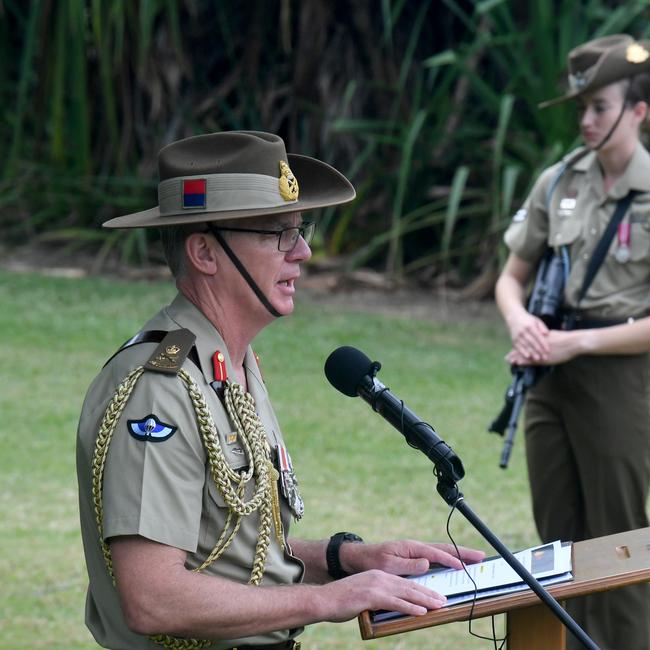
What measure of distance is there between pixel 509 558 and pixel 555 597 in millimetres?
219

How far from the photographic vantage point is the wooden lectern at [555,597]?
8.66 feet

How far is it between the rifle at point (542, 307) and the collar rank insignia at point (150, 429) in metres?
2.48

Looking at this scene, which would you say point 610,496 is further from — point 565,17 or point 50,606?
point 565,17

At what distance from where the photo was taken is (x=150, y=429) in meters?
2.70

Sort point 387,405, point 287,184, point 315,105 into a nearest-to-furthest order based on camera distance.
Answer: point 387,405 < point 287,184 < point 315,105

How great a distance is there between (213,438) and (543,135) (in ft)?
31.5

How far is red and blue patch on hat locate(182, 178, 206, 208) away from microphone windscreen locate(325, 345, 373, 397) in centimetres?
45

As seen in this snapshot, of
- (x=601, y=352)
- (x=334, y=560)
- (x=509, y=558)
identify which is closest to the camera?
(x=509, y=558)

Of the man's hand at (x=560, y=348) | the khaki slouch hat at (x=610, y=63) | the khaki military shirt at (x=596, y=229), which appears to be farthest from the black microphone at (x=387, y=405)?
the khaki slouch hat at (x=610, y=63)

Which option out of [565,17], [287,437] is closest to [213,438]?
[287,437]

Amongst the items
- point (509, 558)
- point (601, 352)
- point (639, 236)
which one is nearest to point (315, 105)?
point (639, 236)

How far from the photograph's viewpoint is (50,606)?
5.70 m

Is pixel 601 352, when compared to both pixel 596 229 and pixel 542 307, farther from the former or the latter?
pixel 596 229

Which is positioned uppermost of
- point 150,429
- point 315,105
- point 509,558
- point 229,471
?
point 315,105
